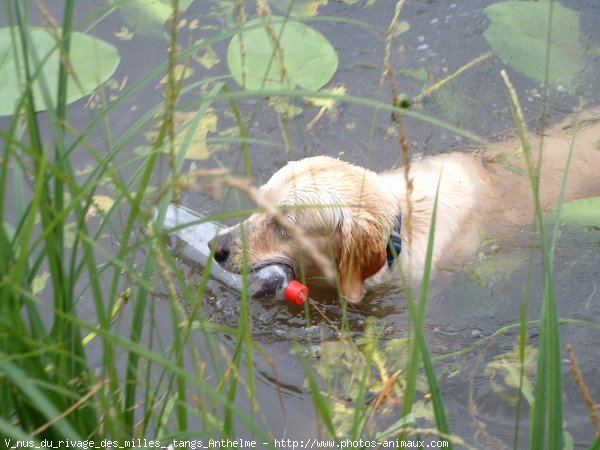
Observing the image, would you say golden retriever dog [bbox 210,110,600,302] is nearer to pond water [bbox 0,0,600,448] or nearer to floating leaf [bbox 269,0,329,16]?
pond water [bbox 0,0,600,448]

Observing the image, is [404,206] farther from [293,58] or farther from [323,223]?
[293,58]

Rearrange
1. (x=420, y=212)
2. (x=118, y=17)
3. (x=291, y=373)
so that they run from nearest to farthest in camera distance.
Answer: (x=291, y=373)
(x=420, y=212)
(x=118, y=17)

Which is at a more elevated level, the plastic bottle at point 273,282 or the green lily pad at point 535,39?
the green lily pad at point 535,39

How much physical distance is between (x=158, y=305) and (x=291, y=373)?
71 centimetres

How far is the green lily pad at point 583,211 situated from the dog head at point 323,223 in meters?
0.88

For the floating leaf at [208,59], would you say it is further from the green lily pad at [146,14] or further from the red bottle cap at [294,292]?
the red bottle cap at [294,292]

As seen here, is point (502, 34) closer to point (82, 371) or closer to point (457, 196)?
point (457, 196)

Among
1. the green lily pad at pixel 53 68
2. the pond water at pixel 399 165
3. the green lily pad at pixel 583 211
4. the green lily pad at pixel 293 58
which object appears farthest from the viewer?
the green lily pad at pixel 293 58

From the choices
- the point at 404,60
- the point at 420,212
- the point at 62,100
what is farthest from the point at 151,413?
the point at 404,60

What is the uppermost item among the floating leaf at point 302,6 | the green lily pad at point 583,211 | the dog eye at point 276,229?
the floating leaf at point 302,6

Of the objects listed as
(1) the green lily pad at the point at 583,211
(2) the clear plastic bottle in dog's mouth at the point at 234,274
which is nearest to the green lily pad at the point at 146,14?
(2) the clear plastic bottle in dog's mouth at the point at 234,274

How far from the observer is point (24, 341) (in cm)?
150

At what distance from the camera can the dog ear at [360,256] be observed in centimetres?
348

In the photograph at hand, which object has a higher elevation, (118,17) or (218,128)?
(118,17)
